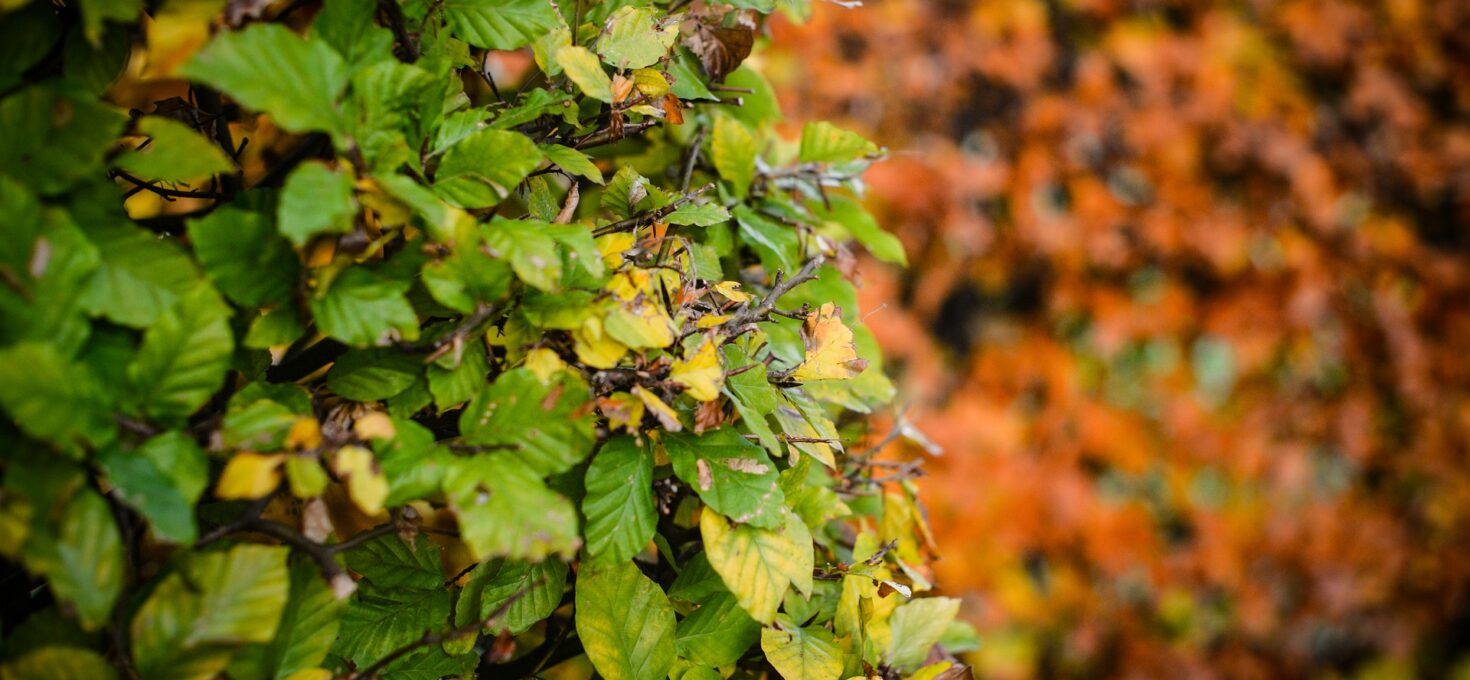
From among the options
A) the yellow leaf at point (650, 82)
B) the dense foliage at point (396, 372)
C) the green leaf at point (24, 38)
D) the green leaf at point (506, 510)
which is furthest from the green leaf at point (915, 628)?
the green leaf at point (24, 38)

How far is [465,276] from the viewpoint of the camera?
50cm

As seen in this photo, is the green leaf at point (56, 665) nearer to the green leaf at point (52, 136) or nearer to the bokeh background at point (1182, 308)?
the green leaf at point (52, 136)

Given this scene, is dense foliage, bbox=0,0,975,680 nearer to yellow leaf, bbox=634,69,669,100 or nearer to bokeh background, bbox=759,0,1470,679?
yellow leaf, bbox=634,69,669,100

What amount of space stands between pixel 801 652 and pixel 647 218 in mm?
313

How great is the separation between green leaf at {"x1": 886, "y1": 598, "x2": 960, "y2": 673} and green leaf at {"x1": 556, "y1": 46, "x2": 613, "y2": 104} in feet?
1.44

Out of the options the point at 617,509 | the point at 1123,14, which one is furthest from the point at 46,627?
the point at 1123,14

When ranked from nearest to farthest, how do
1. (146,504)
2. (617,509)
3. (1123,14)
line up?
1. (146,504)
2. (617,509)
3. (1123,14)

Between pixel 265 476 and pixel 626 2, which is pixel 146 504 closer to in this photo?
pixel 265 476

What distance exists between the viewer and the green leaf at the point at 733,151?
73cm

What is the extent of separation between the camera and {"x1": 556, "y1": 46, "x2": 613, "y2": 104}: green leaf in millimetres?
567

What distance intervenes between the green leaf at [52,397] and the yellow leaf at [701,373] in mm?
286

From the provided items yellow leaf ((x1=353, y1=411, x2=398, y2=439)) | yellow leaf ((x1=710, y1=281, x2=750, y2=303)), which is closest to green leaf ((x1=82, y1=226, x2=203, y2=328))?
yellow leaf ((x1=353, y1=411, x2=398, y2=439))

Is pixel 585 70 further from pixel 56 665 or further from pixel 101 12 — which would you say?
pixel 56 665

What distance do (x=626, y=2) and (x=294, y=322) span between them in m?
0.33
